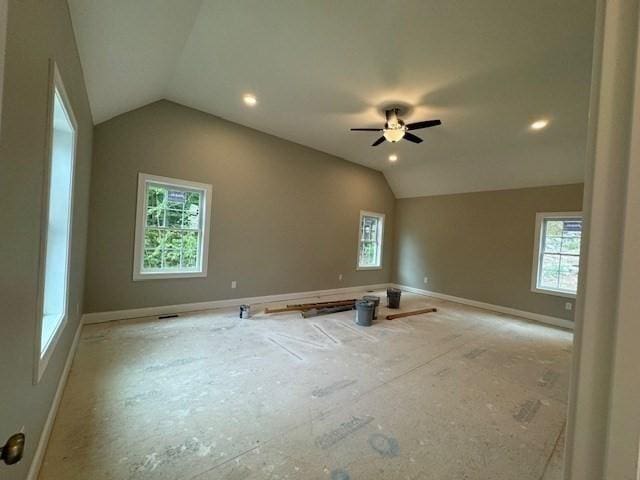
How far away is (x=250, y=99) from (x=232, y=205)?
5.61ft

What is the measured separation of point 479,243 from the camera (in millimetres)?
6016

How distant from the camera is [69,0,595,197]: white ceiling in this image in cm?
231

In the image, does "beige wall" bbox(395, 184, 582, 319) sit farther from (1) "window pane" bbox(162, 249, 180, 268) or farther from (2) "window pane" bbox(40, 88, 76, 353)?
(2) "window pane" bbox(40, 88, 76, 353)

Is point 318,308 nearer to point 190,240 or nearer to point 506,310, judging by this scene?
point 190,240

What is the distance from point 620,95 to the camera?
37 centimetres

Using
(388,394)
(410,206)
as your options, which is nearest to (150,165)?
(388,394)

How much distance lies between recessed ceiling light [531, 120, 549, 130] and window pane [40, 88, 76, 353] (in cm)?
532

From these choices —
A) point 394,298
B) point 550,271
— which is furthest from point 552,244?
point 394,298

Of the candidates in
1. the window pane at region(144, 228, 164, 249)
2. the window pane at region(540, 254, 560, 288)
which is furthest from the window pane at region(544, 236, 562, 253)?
the window pane at region(144, 228, 164, 249)

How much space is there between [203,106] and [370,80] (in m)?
2.57

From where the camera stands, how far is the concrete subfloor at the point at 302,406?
1675 mm

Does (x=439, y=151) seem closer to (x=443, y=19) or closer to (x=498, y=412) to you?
(x=443, y=19)

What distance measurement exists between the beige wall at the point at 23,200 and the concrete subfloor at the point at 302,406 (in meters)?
0.53

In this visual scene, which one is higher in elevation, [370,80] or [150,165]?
[370,80]
